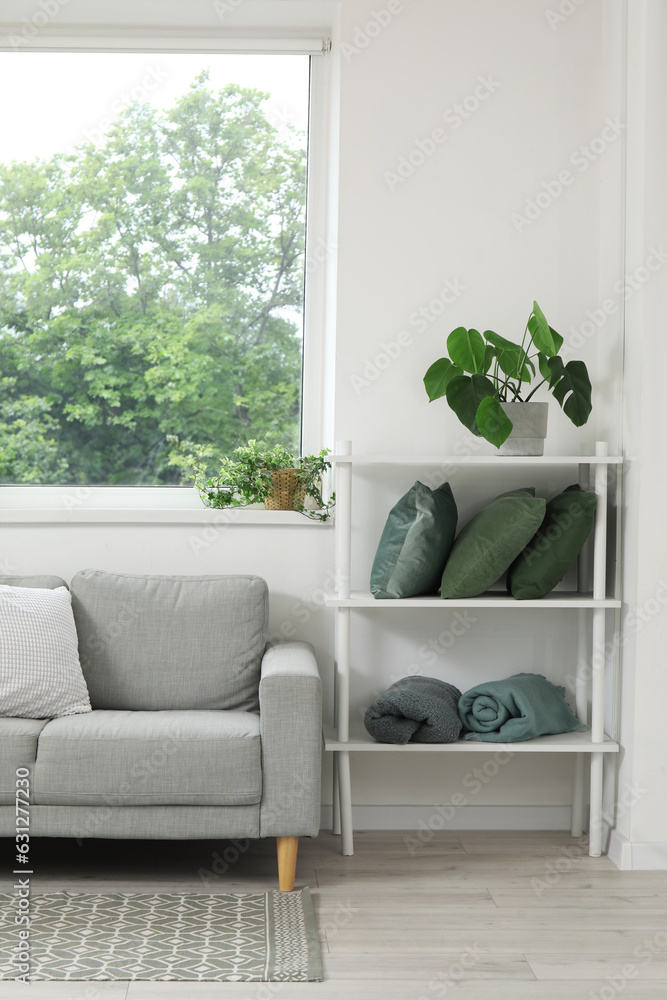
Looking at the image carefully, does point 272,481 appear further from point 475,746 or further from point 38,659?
point 475,746

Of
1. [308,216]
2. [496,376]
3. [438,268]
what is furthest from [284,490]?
[308,216]

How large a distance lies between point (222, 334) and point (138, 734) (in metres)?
1.53

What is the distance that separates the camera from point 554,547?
2.71 metres

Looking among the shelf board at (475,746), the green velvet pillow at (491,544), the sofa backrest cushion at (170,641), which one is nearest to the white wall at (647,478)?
the shelf board at (475,746)

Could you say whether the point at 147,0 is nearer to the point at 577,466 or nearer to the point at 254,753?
the point at 577,466

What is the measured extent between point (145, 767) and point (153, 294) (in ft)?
5.65

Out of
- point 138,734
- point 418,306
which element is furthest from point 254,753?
point 418,306

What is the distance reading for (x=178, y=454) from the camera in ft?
10.7

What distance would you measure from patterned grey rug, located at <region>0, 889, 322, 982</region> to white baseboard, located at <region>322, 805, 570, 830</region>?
1.96 ft

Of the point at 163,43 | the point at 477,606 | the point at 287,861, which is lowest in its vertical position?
the point at 287,861

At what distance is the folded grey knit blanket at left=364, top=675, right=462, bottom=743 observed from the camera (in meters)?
2.67

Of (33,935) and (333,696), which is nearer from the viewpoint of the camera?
(33,935)

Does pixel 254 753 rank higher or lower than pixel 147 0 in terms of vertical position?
lower

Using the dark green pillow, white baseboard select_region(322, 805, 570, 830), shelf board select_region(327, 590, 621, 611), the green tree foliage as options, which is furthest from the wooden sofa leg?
the green tree foliage
